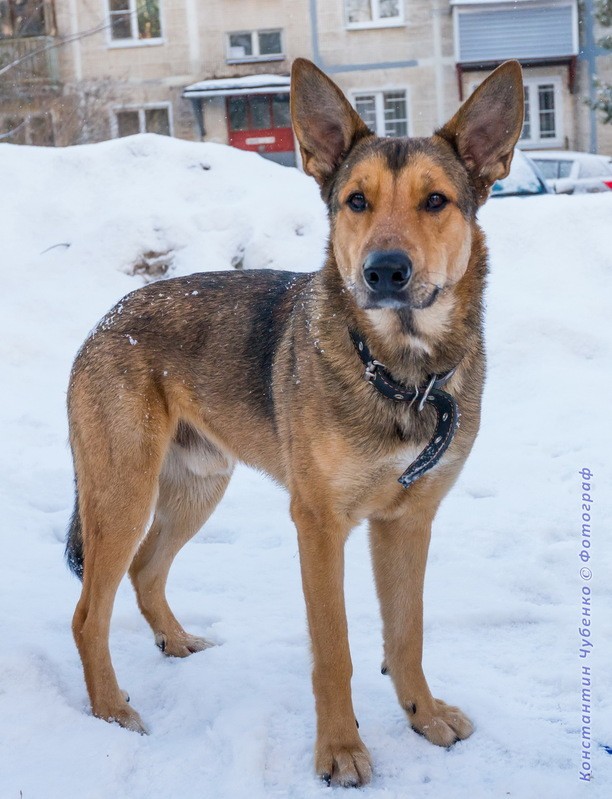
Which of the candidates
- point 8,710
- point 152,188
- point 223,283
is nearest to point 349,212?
point 223,283

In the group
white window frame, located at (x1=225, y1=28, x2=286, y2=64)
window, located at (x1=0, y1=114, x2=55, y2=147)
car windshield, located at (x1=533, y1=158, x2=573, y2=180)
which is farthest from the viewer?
white window frame, located at (x1=225, y1=28, x2=286, y2=64)

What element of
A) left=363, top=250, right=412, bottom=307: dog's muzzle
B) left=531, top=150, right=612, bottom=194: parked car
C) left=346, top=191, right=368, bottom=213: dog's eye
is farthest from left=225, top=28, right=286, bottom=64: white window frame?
left=363, top=250, right=412, bottom=307: dog's muzzle

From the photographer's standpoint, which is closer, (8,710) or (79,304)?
(8,710)

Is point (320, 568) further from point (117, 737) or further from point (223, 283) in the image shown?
point (223, 283)

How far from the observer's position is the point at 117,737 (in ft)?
10.3

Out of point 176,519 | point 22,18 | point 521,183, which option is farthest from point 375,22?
point 176,519

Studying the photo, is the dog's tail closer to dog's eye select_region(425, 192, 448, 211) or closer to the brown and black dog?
the brown and black dog

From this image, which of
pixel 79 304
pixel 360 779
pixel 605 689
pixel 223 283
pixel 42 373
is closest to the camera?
pixel 360 779

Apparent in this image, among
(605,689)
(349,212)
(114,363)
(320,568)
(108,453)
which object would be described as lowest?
(605,689)

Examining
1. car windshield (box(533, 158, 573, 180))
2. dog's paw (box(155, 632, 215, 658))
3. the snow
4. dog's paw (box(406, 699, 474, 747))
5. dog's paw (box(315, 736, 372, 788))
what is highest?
the snow

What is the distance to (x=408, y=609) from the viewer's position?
344cm

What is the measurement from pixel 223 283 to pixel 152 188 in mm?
6424

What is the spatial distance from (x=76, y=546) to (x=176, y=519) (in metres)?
0.50

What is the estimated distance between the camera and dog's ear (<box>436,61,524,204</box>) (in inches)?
128
